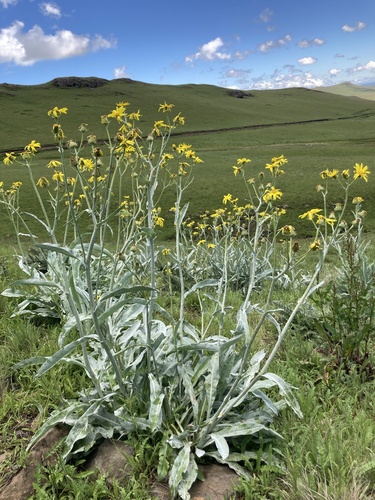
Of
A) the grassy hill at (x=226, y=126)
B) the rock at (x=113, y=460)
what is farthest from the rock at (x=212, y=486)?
the grassy hill at (x=226, y=126)

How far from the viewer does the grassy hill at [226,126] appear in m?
27.0

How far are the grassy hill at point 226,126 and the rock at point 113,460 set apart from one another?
17205mm

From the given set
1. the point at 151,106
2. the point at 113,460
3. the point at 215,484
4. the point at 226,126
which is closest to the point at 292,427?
the point at 215,484

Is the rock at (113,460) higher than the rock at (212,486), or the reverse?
the rock at (113,460)

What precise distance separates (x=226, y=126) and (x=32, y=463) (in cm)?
7081

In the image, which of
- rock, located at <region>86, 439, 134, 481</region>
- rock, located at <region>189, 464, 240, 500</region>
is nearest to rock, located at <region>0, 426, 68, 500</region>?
rock, located at <region>86, 439, 134, 481</region>

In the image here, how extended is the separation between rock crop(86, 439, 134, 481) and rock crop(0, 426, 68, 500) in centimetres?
27

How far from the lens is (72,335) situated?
4.01 metres

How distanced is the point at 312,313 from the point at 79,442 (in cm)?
281

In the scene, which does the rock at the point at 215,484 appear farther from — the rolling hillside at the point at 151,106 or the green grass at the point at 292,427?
the rolling hillside at the point at 151,106

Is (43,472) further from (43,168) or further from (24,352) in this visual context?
(43,168)

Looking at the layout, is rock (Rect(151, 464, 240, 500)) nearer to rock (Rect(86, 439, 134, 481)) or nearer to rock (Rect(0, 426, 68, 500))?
rock (Rect(86, 439, 134, 481))

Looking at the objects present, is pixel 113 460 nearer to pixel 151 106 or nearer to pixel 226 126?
pixel 226 126

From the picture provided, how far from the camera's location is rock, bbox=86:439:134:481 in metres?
2.51
